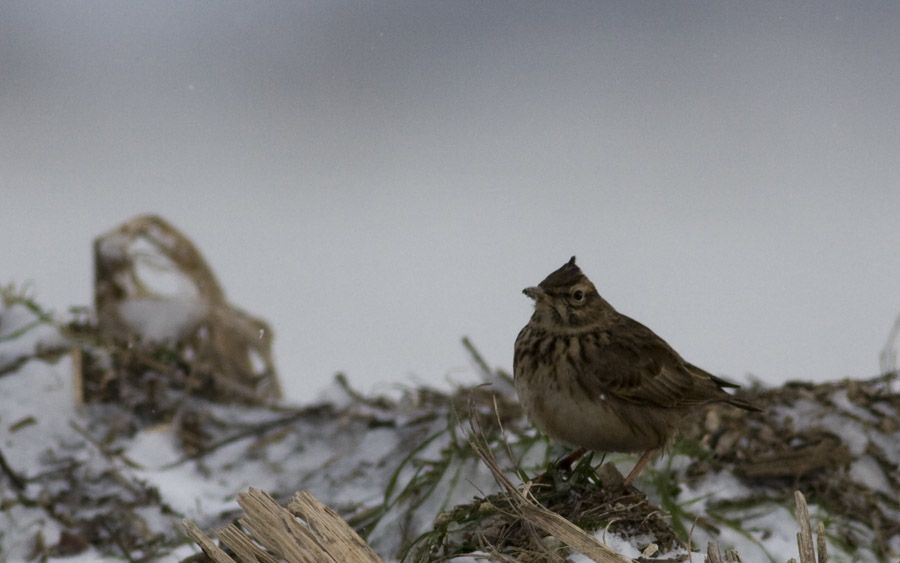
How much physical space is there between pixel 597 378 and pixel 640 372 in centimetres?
20

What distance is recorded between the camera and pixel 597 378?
418 centimetres

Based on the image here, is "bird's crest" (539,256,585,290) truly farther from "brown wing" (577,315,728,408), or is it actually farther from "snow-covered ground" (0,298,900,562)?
"snow-covered ground" (0,298,900,562)

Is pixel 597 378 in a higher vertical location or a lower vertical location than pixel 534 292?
lower

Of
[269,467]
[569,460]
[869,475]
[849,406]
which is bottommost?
[269,467]

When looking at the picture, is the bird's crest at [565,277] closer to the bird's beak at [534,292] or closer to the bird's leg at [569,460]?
the bird's beak at [534,292]

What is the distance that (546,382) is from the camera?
4.12 meters

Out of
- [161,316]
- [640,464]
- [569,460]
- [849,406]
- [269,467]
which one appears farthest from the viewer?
[161,316]

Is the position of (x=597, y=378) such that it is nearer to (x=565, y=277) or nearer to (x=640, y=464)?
(x=640, y=464)

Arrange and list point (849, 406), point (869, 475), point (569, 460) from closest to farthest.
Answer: point (569, 460)
point (869, 475)
point (849, 406)

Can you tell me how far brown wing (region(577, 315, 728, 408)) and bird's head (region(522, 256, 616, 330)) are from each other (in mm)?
93

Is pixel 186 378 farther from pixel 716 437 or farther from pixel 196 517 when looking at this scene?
pixel 716 437

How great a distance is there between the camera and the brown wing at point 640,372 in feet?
13.8

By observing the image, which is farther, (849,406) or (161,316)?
(161,316)

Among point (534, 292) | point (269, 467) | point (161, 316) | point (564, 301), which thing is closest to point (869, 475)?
point (564, 301)
